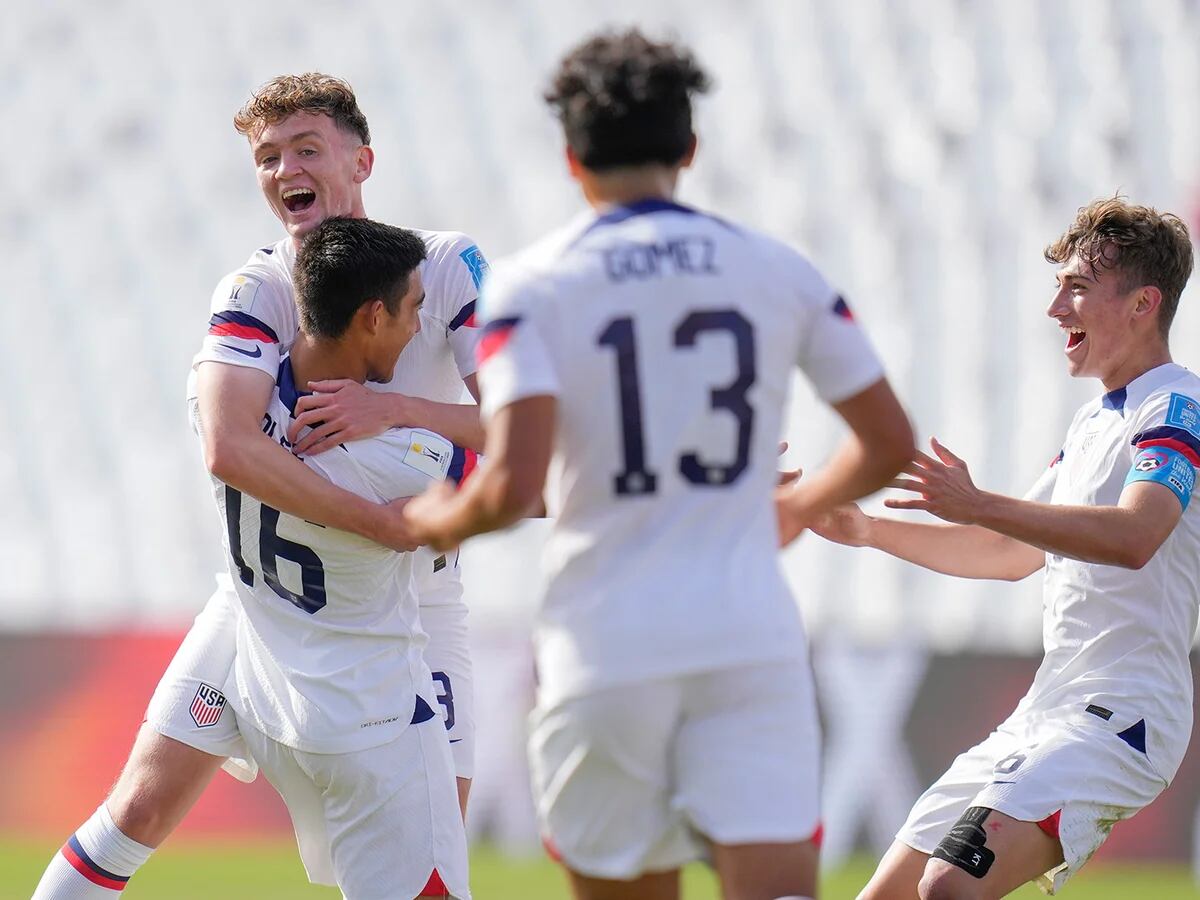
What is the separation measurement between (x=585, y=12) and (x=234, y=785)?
838cm

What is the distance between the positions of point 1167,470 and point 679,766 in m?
1.90

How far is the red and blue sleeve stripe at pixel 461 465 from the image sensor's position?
182 inches

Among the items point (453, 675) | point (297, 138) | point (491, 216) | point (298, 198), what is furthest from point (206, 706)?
point (491, 216)

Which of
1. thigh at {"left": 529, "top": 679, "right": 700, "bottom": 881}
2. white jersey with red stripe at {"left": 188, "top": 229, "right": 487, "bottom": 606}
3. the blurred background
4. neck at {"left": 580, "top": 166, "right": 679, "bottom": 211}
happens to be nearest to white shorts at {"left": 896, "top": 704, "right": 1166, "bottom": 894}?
thigh at {"left": 529, "top": 679, "right": 700, "bottom": 881}

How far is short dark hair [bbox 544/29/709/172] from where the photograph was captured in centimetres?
341

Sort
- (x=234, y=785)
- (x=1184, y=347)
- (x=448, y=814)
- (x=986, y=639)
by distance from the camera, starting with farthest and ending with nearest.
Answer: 1. (x=1184, y=347)
2. (x=986, y=639)
3. (x=234, y=785)
4. (x=448, y=814)

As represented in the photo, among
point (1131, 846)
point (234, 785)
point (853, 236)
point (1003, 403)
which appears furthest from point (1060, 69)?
point (234, 785)

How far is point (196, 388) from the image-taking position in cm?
462

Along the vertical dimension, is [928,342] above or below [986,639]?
above

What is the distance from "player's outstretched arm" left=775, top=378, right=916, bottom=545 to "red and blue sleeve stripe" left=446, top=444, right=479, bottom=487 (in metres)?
1.23

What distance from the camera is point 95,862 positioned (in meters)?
4.73

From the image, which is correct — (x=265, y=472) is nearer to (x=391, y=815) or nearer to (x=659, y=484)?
(x=391, y=815)

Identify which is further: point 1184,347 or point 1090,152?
point 1090,152

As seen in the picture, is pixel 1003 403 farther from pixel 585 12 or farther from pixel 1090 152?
pixel 585 12
